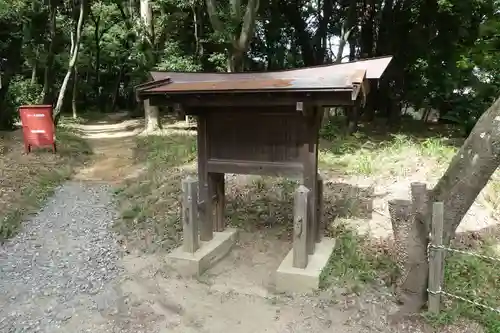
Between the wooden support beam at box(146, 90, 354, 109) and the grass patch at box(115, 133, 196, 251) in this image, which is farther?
the grass patch at box(115, 133, 196, 251)

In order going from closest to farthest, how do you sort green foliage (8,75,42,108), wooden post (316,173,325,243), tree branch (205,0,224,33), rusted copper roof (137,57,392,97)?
rusted copper roof (137,57,392,97), wooden post (316,173,325,243), tree branch (205,0,224,33), green foliage (8,75,42,108)

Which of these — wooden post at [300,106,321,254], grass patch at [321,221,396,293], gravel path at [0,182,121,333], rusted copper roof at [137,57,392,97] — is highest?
rusted copper roof at [137,57,392,97]

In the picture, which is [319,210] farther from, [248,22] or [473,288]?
A: [248,22]

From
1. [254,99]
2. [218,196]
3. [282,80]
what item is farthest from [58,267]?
[282,80]

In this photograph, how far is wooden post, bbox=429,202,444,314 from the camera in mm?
3465

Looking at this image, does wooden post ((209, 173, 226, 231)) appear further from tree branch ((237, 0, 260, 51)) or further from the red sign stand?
tree branch ((237, 0, 260, 51))

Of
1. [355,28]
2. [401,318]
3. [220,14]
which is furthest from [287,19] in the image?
[401,318]

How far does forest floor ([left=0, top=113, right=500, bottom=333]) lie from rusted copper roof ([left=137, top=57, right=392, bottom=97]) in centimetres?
207

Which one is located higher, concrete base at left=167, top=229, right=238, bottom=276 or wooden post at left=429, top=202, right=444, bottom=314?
wooden post at left=429, top=202, right=444, bottom=314

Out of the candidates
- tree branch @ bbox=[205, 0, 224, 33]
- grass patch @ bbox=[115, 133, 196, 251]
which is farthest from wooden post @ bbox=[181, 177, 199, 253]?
tree branch @ bbox=[205, 0, 224, 33]

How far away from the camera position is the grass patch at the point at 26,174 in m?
6.37

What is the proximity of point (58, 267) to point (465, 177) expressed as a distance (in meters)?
4.55

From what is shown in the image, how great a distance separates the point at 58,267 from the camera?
4.89 metres

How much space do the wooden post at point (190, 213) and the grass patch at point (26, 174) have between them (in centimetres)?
288
